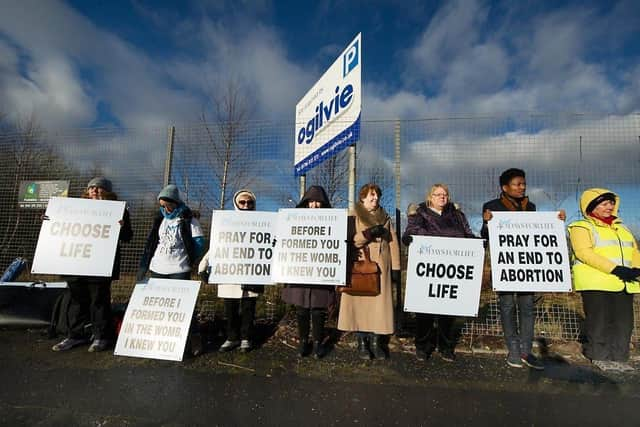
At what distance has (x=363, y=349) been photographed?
3861 mm

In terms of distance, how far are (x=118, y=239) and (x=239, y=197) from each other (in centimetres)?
149

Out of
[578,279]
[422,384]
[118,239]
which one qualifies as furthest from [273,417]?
[578,279]

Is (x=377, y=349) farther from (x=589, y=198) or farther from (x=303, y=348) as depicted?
(x=589, y=198)

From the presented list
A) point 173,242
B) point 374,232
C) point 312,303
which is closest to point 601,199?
point 374,232

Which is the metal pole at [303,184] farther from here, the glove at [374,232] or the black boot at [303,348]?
the black boot at [303,348]

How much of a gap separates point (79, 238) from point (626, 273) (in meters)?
5.95

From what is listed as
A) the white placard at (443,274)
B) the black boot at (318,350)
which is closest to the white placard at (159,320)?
the black boot at (318,350)

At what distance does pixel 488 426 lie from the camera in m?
2.47

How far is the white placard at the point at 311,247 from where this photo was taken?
368 centimetres

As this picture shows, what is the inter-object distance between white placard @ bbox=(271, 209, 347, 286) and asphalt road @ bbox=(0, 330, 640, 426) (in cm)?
94

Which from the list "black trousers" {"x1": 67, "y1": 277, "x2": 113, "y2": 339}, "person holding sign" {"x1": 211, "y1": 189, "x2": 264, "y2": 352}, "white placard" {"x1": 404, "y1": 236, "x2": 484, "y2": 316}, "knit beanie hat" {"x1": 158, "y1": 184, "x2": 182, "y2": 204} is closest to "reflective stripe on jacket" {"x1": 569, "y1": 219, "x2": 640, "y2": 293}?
"white placard" {"x1": 404, "y1": 236, "x2": 484, "y2": 316}

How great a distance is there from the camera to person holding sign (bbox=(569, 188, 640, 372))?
3.58 m

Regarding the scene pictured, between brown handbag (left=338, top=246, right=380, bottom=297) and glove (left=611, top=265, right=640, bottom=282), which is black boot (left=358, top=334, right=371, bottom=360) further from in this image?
glove (left=611, top=265, right=640, bottom=282)

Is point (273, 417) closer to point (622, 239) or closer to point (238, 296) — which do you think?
point (238, 296)
